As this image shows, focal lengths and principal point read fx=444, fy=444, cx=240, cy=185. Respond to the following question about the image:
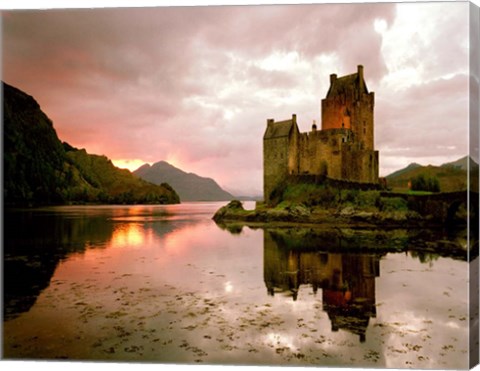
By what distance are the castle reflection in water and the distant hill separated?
63.8 inches

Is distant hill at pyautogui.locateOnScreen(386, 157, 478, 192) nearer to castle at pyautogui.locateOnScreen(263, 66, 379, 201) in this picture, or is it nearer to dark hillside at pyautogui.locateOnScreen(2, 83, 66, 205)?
castle at pyautogui.locateOnScreen(263, 66, 379, 201)

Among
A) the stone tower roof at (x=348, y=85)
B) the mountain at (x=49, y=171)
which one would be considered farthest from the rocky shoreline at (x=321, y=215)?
the stone tower roof at (x=348, y=85)

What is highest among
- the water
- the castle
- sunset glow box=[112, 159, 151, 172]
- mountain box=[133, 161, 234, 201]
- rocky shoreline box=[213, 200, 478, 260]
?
the castle

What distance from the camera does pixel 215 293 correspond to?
24.3 ft

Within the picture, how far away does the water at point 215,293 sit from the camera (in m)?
6.49

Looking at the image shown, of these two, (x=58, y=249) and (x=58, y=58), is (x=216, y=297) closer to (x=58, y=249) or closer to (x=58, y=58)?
(x=58, y=249)

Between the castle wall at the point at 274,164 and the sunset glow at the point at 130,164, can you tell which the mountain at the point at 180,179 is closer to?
the sunset glow at the point at 130,164

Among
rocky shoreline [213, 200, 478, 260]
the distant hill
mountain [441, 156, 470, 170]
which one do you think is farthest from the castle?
mountain [441, 156, 470, 170]

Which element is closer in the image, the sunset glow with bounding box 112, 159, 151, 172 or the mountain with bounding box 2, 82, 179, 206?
the mountain with bounding box 2, 82, 179, 206

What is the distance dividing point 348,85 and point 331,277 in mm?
3546

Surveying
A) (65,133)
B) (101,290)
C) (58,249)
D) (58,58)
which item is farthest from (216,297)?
(58,58)

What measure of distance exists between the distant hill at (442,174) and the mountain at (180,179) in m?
3.36

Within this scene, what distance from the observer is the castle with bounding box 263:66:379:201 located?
834 centimetres

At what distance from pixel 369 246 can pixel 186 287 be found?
3822mm
